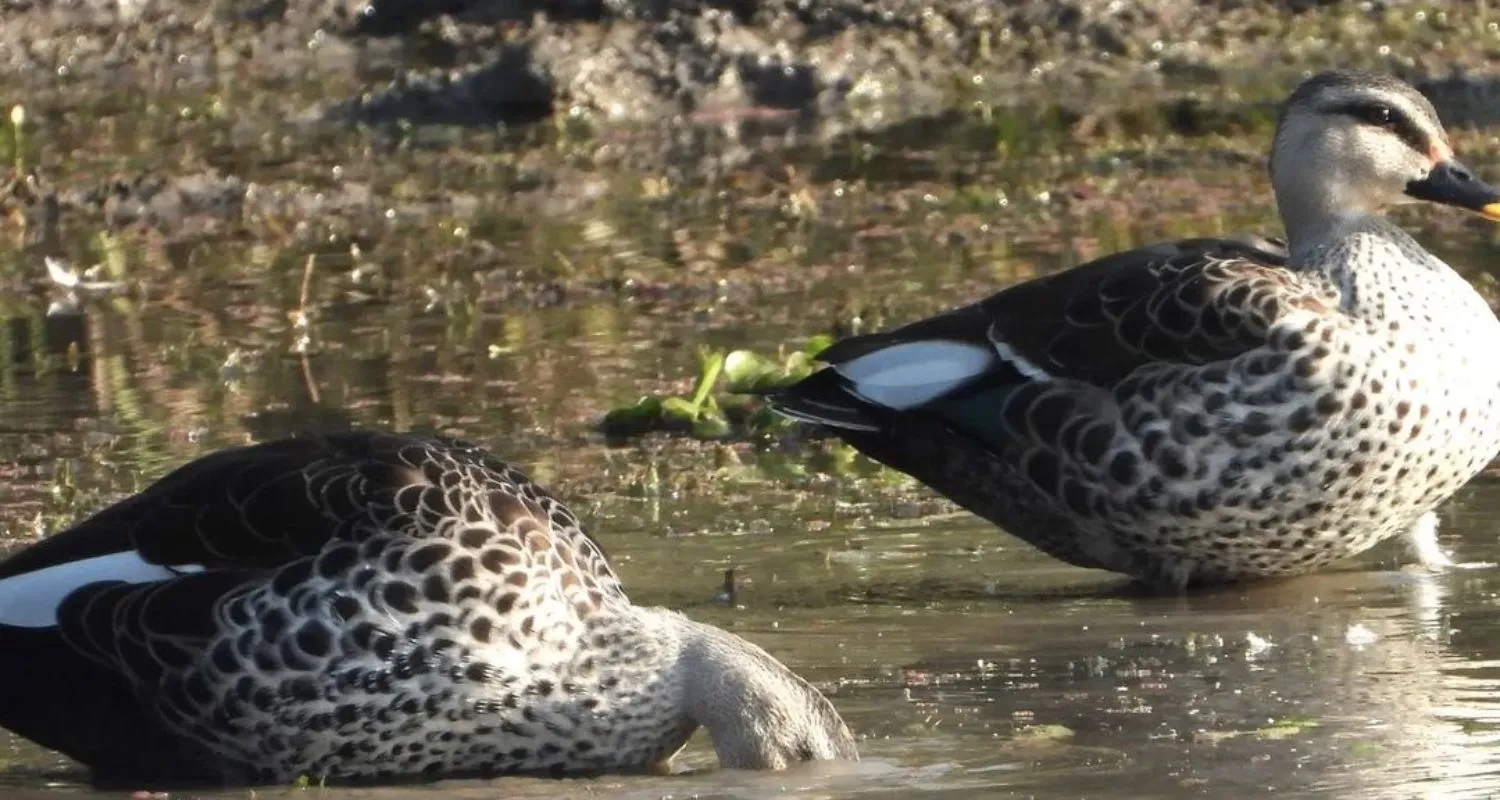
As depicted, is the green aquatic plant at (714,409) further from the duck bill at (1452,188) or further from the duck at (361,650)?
the duck at (361,650)

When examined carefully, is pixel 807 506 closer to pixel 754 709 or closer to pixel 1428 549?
pixel 1428 549

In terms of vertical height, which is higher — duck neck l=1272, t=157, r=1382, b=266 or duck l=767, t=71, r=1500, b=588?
duck neck l=1272, t=157, r=1382, b=266

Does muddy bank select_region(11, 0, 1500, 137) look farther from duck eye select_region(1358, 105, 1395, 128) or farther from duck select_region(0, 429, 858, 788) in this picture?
duck select_region(0, 429, 858, 788)

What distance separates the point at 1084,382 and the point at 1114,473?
0.26 metres

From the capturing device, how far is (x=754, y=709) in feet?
18.8

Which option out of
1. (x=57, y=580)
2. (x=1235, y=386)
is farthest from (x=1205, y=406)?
(x=57, y=580)

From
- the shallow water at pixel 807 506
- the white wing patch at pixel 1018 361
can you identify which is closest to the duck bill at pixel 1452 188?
the shallow water at pixel 807 506

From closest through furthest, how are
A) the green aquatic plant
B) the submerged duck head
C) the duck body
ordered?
the duck body
the submerged duck head
the green aquatic plant

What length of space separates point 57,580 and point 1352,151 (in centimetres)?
361

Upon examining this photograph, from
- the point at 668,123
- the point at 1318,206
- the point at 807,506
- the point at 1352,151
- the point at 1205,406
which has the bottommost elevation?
the point at 668,123

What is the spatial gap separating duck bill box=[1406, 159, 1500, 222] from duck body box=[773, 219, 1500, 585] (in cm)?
34

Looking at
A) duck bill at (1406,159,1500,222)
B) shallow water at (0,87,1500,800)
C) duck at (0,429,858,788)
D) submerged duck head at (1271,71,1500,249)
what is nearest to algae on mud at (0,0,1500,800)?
shallow water at (0,87,1500,800)

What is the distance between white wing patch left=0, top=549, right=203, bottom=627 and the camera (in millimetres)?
5848

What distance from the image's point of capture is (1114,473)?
7.36 metres
